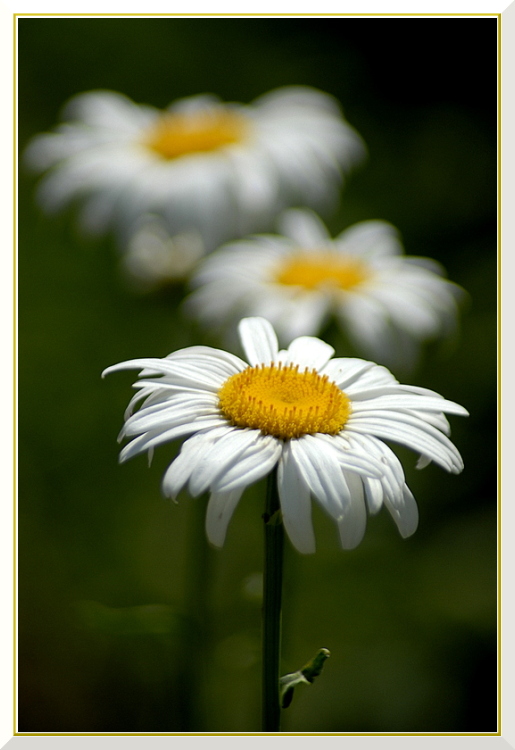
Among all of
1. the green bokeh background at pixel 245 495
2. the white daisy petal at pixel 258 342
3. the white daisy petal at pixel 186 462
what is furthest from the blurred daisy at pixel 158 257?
the white daisy petal at pixel 186 462

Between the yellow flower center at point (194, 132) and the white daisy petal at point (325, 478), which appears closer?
the white daisy petal at point (325, 478)

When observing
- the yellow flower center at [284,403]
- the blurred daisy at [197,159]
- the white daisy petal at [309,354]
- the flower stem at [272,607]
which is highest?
the blurred daisy at [197,159]

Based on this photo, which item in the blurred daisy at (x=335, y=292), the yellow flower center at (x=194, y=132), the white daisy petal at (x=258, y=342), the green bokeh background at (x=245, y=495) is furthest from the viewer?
the yellow flower center at (x=194, y=132)

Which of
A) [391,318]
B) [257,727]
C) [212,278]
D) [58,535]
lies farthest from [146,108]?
[257,727]

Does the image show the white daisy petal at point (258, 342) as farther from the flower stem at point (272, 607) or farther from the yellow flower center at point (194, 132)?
the yellow flower center at point (194, 132)

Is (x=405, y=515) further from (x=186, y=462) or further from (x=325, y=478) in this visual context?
(x=186, y=462)

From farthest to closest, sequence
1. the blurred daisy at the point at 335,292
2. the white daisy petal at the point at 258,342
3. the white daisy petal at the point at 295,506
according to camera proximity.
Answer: the blurred daisy at the point at 335,292 → the white daisy petal at the point at 258,342 → the white daisy petal at the point at 295,506

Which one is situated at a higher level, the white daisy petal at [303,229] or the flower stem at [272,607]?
the white daisy petal at [303,229]
